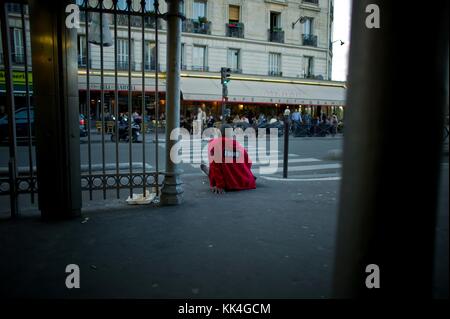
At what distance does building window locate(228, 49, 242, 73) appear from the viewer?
26370 millimetres

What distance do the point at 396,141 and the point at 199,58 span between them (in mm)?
25248

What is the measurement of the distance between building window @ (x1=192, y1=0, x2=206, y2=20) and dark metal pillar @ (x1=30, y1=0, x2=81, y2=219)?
2288 centimetres

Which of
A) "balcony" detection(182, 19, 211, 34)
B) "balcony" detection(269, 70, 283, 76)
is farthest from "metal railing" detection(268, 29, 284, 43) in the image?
"balcony" detection(182, 19, 211, 34)

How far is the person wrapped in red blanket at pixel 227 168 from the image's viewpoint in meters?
5.87

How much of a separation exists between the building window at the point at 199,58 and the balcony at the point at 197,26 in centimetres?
107

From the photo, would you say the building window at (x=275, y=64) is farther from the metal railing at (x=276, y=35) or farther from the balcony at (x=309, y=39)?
the balcony at (x=309, y=39)

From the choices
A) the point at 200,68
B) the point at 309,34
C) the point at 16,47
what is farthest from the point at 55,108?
the point at 309,34

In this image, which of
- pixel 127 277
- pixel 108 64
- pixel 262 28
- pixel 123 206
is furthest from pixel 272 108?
pixel 127 277

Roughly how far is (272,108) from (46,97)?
80.2ft

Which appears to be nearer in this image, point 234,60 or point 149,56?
point 149,56

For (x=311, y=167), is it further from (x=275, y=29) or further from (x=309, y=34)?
(x=309, y=34)

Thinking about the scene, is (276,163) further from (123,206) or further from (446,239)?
(446,239)

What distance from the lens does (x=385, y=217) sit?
1.22 meters

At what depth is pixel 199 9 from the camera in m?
25.4
